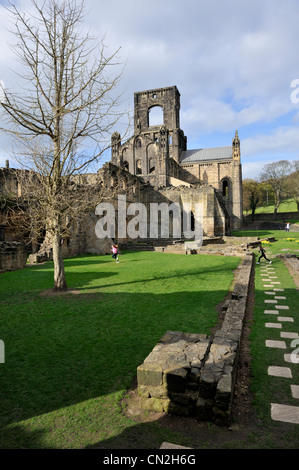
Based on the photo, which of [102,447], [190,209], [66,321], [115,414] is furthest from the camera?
[190,209]

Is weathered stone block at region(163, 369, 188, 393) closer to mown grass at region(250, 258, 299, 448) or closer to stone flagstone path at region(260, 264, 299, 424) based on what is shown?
mown grass at region(250, 258, 299, 448)

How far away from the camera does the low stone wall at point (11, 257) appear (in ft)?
42.7

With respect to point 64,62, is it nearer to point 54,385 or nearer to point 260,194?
point 54,385

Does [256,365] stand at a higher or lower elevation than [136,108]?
lower

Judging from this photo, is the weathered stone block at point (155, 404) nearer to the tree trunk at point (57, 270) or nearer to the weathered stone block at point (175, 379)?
the weathered stone block at point (175, 379)

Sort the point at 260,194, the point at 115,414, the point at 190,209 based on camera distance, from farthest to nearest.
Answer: the point at 260,194 < the point at 190,209 < the point at 115,414

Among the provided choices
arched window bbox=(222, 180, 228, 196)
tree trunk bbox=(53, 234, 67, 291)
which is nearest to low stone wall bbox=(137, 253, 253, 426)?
tree trunk bbox=(53, 234, 67, 291)

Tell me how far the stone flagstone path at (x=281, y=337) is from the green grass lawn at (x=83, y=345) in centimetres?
119

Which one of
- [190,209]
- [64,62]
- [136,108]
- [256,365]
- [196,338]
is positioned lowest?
[256,365]

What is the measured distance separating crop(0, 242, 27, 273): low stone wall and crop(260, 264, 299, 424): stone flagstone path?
11239 millimetres

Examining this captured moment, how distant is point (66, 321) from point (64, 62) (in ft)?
25.1

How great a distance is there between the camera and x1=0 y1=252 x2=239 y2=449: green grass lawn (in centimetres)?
286

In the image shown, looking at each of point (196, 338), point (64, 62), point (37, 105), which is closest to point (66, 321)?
point (196, 338)

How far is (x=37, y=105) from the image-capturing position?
8.41 metres
